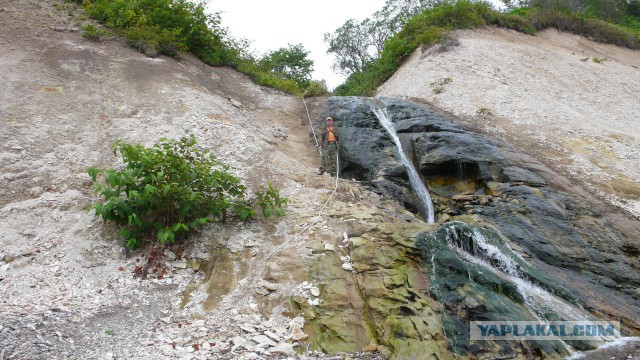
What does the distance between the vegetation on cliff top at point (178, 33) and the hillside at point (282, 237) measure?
1.28 m

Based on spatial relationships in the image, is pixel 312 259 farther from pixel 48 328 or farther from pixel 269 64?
pixel 269 64

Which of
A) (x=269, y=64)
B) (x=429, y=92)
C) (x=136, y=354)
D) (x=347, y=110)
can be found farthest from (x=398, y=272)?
(x=269, y=64)

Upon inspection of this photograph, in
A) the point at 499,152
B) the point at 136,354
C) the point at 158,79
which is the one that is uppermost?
the point at 158,79

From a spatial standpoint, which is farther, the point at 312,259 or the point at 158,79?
the point at 158,79

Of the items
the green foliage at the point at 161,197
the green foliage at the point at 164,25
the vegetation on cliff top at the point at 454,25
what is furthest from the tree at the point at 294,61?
the green foliage at the point at 161,197

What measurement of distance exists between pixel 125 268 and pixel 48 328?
1.57 metres

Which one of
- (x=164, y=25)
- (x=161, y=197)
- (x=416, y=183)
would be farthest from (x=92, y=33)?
(x=416, y=183)

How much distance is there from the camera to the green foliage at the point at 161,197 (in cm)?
656

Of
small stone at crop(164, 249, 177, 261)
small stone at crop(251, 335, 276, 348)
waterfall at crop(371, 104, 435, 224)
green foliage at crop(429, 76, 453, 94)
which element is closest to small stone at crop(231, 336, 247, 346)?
small stone at crop(251, 335, 276, 348)

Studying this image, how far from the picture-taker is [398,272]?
6527 mm

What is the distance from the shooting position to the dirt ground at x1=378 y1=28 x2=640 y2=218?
10.6 meters

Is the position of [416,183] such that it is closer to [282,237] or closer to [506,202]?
[506,202]

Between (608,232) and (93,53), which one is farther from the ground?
(93,53)

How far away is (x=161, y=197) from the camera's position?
6719 millimetres
